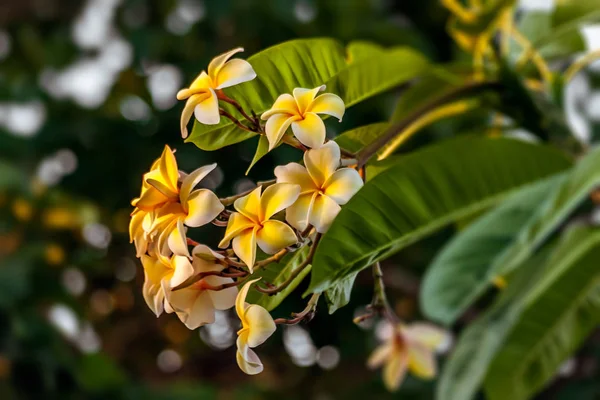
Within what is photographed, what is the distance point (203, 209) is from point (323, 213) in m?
0.04

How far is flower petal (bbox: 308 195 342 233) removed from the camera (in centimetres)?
26

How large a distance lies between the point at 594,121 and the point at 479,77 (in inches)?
21.8

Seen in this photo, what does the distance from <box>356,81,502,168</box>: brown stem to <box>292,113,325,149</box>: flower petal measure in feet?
0.12

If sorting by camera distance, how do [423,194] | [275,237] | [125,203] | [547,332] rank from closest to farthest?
[275,237], [423,194], [547,332], [125,203]

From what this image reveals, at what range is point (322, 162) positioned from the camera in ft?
0.86

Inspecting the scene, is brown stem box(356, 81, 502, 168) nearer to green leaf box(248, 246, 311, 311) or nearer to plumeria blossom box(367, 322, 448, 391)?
green leaf box(248, 246, 311, 311)

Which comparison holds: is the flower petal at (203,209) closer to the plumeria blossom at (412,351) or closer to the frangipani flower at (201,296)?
the frangipani flower at (201,296)

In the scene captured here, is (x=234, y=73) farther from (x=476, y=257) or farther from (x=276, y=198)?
(x=476, y=257)

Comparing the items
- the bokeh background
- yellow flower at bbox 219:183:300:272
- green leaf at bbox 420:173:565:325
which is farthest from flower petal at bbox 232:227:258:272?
the bokeh background

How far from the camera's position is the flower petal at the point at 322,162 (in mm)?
260

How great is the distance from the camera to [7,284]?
1015mm

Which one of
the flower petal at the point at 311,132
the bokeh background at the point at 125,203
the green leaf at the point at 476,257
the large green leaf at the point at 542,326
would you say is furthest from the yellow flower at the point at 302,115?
the bokeh background at the point at 125,203

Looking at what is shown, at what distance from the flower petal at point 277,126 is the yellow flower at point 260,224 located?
19 mm

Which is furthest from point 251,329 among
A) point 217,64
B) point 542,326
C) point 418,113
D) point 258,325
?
point 542,326
